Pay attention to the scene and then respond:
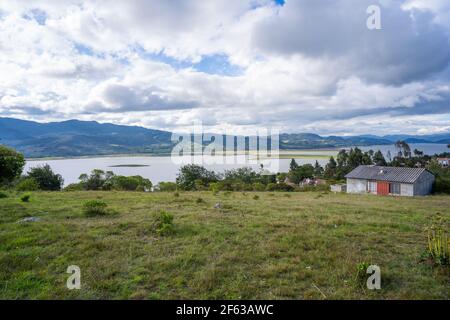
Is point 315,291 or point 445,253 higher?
point 445,253

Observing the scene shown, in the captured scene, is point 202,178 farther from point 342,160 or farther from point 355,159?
point 342,160

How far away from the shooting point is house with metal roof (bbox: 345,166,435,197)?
1277 inches

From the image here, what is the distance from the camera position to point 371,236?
689 cm

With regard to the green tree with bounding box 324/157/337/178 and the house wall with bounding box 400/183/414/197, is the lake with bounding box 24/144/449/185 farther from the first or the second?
the house wall with bounding box 400/183/414/197

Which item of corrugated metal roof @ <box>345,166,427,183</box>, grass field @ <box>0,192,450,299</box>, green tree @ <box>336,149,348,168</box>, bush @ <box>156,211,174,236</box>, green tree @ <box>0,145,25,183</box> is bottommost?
grass field @ <box>0,192,450,299</box>

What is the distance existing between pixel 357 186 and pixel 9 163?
39.9m

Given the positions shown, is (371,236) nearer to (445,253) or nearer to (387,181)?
(445,253)

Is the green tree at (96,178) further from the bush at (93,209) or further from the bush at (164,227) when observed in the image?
the bush at (164,227)

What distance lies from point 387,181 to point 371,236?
32760mm

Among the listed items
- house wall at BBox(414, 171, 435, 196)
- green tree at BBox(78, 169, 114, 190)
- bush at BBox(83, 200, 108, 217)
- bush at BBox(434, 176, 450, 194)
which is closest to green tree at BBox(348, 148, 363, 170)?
bush at BBox(434, 176, 450, 194)

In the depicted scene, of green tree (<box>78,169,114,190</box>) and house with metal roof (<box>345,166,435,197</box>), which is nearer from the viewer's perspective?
house with metal roof (<box>345,166,435,197</box>)

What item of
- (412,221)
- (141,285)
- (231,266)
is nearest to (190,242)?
(231,266)

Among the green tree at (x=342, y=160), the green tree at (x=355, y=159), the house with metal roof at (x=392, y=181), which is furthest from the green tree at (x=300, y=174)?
the house with metal roof at (x=392, y=181)

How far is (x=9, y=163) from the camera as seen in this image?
1156cm
